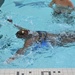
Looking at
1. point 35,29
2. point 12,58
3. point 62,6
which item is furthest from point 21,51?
point 62,6

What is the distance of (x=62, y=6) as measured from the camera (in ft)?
9.35

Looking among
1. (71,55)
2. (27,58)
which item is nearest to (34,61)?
(27,58)

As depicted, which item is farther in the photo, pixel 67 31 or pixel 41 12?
pixel 41 12

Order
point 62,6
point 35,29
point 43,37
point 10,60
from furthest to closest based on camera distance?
point 62,6 → point 35,29 → point 43,37 → point 10,60

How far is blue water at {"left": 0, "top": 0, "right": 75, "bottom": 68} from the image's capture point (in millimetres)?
2209

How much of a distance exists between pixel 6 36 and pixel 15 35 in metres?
0.10

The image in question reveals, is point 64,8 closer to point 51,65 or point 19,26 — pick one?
point 19,26

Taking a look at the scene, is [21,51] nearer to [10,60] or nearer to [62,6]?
[10,60]

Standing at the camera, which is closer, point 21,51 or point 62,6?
point 21,51

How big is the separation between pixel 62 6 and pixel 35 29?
1.78 ft

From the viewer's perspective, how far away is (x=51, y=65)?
2178mm

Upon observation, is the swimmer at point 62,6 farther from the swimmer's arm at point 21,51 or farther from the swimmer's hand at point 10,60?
the swimmer's hand at point 10,60

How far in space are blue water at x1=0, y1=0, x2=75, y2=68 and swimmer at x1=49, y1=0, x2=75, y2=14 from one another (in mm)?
74

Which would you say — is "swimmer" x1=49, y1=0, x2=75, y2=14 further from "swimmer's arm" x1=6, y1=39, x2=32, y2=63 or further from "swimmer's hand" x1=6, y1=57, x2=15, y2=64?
"swimmer's hand" x1=6, y1=57, x2=15, y2=64
